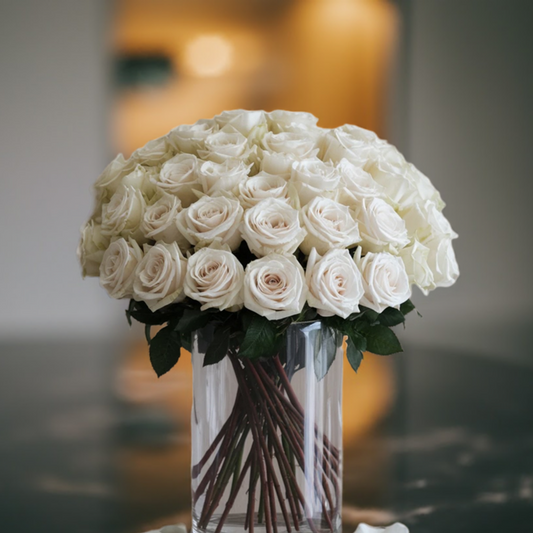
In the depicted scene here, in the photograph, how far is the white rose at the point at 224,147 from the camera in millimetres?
858

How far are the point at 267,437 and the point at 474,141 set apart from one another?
422 cm

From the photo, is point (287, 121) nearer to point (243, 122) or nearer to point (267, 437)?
point (243, 122)

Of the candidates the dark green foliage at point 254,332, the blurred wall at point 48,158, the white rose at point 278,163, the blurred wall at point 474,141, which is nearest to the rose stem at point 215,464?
the dark green foliage at point 254,332

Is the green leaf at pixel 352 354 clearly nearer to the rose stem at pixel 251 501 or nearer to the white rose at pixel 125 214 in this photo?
the rose stem at pixel 251 501

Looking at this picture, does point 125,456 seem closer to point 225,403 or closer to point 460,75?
point 225,403

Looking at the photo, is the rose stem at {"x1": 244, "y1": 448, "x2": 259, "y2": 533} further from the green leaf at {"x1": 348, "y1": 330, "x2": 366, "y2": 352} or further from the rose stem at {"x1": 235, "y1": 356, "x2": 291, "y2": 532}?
the green leaf at {"x1": 348, "y1": 330, "x2": 366, "y2": 352}

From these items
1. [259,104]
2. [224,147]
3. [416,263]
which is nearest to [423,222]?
[416,263]

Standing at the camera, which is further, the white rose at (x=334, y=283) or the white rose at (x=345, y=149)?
the white rose at (x=345, y=149)

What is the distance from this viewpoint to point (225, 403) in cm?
88

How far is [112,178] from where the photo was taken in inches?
36.8

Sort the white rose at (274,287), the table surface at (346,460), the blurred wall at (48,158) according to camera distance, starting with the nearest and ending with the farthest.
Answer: the white rose at (274,287), the table surface at (346,460), the blurred wall at (48,158)

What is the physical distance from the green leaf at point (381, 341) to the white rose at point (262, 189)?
0.62ft

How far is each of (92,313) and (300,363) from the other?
3.90 m

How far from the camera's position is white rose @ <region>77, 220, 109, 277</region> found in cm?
92
